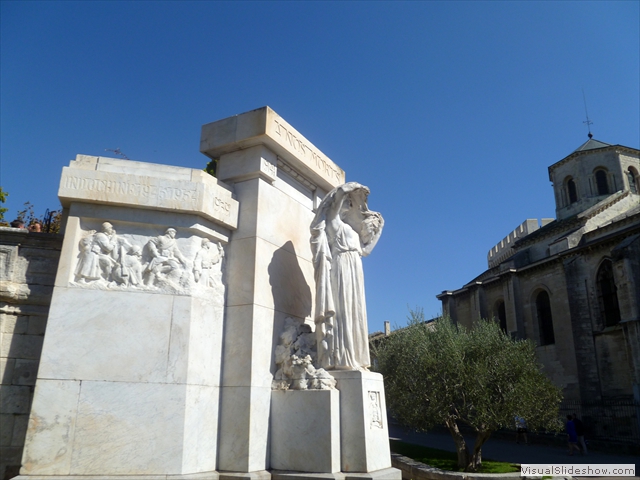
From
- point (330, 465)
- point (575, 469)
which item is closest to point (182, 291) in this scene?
point (330, 465)

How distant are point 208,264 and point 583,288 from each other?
30.3 m

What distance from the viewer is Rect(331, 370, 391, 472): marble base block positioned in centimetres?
654

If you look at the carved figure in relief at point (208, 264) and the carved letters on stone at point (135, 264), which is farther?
the carved figure in relief at point (208, 264)

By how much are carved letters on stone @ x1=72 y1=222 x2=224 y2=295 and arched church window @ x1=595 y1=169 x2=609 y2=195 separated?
43884 millimetres

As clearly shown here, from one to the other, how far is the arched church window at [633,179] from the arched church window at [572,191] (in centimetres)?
407

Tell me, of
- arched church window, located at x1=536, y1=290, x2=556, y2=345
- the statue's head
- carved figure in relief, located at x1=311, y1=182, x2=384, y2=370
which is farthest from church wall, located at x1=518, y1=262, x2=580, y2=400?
carved figure in relief, located at x1=311, y1=182, x2=384, y2=370

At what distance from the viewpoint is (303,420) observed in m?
6.67

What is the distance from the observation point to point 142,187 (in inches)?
267

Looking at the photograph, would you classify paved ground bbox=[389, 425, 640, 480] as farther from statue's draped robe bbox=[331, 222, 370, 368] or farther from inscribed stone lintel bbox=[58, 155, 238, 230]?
inscribed stone lintel bbox=[58, 155, 238, 230]

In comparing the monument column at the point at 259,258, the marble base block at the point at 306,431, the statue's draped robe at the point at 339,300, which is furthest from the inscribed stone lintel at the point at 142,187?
the marble base block at the point at 306,431

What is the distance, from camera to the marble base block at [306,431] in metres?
6.41

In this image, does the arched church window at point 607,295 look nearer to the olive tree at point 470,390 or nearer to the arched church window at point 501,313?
the arched church window at point 501,313

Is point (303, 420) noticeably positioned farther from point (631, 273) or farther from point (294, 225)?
point (631, 273)

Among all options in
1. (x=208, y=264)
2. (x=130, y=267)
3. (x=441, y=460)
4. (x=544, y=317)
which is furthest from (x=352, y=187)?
(x=544, y=317)
